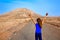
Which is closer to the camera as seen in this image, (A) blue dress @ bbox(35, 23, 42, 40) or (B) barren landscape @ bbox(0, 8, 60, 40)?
(A) blue dress @ bbox(35, 23, 42, 40)

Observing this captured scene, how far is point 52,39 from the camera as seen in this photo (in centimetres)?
2191

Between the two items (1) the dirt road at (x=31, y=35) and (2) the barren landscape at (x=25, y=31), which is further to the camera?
(2) the barren landscape at (x=25, y=31)

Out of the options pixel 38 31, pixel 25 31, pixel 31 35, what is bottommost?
pixel 25 31

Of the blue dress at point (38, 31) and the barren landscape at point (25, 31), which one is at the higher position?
the blue dress at point (38, 31)

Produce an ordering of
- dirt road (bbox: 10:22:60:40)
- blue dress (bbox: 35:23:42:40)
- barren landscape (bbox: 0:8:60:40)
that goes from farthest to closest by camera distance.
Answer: barren landscape (bbox: 0:8:60:40) → dirt road (bbox: 10:22:60:40) → blue dress (bbox: 35:23:42:40)

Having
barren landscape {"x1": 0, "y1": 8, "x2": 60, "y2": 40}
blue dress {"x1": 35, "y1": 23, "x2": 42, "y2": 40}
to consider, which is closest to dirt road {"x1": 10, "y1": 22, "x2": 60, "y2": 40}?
barren landscape {"x1": 0, "y1": 8, "x2": 60, "y2": 40}

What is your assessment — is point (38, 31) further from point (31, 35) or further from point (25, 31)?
point (25, 31)

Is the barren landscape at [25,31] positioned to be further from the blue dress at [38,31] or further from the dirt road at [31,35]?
the blue dress at [38,31]

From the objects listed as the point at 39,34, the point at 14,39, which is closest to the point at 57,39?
the point at 14,39

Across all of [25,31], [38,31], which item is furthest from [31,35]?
[38,31]

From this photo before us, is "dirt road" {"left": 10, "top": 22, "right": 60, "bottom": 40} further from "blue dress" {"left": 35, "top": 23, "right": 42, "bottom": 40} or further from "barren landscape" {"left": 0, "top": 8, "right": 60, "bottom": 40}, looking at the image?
"blue dress" {"left": 35, "top": 23, "right": 42, "bottom": 40}

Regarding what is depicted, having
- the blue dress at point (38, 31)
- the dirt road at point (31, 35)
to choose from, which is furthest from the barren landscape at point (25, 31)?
the blue dress at point (38, 31)

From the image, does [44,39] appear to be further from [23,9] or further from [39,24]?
[23,9]

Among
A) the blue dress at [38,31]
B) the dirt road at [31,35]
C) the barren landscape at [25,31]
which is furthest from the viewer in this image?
the barren landscape at [25,31]
